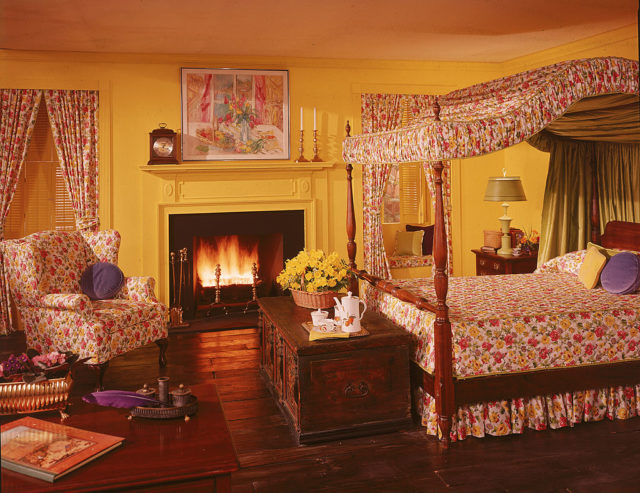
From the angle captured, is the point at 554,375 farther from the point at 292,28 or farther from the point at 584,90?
the point at 292,28

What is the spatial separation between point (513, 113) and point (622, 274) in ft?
5.40

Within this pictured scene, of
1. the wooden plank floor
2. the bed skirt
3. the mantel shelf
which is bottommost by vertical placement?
the wooden plank floor

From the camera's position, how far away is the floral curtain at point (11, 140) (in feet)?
19.6

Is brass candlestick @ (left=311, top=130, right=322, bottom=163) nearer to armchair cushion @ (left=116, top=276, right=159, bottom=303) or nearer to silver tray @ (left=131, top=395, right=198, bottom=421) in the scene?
armchair cushion @ (left=116, top=276, right=159, bottom=303)

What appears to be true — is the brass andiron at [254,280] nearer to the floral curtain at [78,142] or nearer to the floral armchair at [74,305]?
the floral curtain at [78,142]

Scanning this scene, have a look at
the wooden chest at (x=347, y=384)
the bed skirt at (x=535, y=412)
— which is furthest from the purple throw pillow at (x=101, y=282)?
the bed skirt at (x=535, y=412)

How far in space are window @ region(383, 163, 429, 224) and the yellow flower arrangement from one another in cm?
313

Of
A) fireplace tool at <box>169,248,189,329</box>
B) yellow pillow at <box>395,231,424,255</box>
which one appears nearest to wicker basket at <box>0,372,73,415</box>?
fireplace tool at <box>169,248,189,329</box>

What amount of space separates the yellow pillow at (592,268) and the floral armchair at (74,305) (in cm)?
325

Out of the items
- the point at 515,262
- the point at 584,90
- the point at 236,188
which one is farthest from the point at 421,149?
the point at 236,188

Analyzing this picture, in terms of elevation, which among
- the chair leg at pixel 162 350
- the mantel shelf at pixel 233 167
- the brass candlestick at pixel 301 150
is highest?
the brass candlestick at pixel 301 150

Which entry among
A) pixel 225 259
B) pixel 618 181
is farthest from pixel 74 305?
pixel 618 181

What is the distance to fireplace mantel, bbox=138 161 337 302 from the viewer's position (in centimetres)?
630

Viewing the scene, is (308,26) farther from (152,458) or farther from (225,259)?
(152,458)
